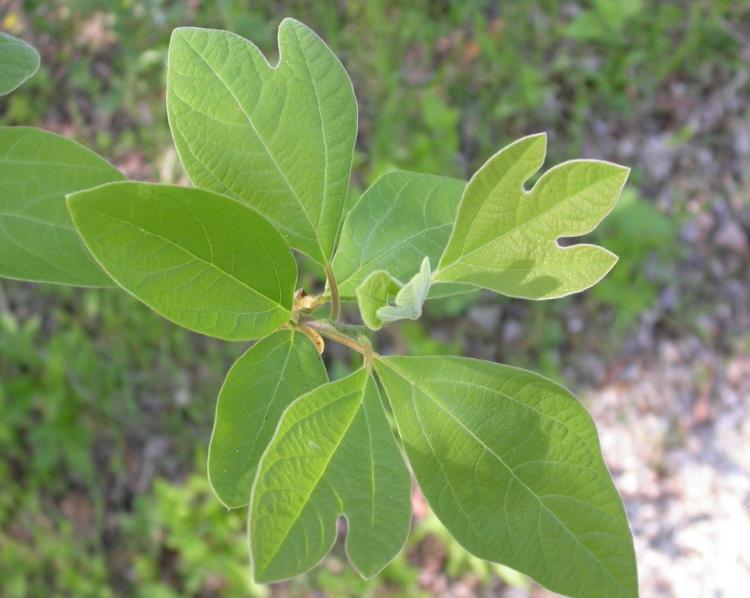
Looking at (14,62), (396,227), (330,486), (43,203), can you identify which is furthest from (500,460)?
(14,62)

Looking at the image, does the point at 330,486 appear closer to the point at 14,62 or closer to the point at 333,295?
the point at 333,295

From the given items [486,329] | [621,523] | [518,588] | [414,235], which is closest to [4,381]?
[486,329]

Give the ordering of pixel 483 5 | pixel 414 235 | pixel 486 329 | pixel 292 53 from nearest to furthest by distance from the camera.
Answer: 1. pixel 292 53
2. pixel 414 235
3. pixel 486 329
4. pixel 483 5

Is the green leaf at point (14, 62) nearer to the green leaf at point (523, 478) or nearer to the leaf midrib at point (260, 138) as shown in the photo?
the leaf midrib at point (260, 138)

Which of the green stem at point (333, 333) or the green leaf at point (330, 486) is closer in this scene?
the green leaf at point (330, 486)

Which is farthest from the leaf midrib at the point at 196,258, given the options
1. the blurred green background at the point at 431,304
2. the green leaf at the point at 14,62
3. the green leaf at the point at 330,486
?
the blurred green background at the point at 431,304

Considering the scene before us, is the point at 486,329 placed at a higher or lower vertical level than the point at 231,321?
lower

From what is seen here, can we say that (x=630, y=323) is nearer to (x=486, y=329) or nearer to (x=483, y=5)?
(x=486, y=329)

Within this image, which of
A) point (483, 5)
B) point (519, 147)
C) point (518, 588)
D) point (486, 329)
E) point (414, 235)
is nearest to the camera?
point (519, 147)
